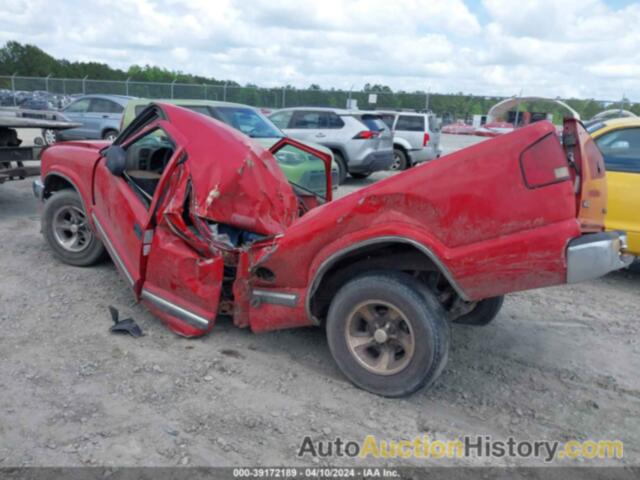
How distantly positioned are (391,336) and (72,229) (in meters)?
3.80

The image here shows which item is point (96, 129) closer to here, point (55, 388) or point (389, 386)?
point (55, 388)

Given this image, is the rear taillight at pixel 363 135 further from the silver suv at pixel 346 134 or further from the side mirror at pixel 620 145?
the side mirror at pixel 620 145

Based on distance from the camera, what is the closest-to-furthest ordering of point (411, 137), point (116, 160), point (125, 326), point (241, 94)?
point (125, 326) < point (116, 160) < point (411, 137) < point (241, 94)

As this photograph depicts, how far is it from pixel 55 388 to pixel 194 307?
1.08m

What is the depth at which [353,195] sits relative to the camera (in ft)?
11.3

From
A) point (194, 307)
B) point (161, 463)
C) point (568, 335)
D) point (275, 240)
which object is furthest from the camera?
point (568, 335)

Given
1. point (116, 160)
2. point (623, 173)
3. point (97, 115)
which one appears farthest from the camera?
point (97, 115)

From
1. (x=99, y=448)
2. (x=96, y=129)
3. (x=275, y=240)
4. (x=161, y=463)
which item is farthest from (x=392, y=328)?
(x=96, y=129)

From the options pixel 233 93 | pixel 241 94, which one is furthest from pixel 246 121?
pixel 233 93

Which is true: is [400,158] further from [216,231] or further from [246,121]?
[216,231]

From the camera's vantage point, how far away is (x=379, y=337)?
341 centimetres

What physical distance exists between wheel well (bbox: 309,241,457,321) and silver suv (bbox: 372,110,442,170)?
11438mm

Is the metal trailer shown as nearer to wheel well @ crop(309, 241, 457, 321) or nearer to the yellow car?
wheel well @ crop(309, 241, 457, 321)

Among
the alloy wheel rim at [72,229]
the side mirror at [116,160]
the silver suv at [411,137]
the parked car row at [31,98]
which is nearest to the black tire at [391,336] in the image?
the side mirror at [116,160]
